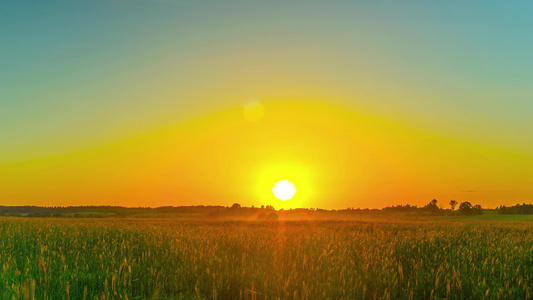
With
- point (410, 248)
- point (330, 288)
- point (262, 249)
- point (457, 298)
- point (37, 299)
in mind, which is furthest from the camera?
point (410, 248)

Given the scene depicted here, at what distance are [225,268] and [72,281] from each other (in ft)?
7.12

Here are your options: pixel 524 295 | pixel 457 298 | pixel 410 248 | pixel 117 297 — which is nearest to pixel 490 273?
pixel 524 295

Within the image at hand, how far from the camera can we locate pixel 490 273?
6.32 m

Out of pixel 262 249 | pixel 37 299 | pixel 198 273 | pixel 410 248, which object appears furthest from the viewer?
pixel 410 248

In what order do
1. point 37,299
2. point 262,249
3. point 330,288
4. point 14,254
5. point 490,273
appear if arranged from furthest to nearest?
point 262,249, point 14,254, point 490,273, point 330,288, point 37,299

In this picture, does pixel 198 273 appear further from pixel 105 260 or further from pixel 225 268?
pixel 105 260

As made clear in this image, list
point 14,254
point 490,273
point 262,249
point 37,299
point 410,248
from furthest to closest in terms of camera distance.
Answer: point 410,248 < point 262,249 < point 14,254 < point 490,273 < point 37,299

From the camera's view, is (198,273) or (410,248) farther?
(410,248)

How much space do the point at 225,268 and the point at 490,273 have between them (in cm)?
452

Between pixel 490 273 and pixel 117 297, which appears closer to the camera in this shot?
pixel 117 297

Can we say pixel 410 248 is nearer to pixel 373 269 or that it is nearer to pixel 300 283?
pixel 373 269

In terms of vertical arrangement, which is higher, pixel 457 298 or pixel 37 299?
pixel 37 299

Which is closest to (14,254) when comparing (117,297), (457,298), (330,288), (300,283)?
(117,297)

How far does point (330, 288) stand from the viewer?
4.62 meters
